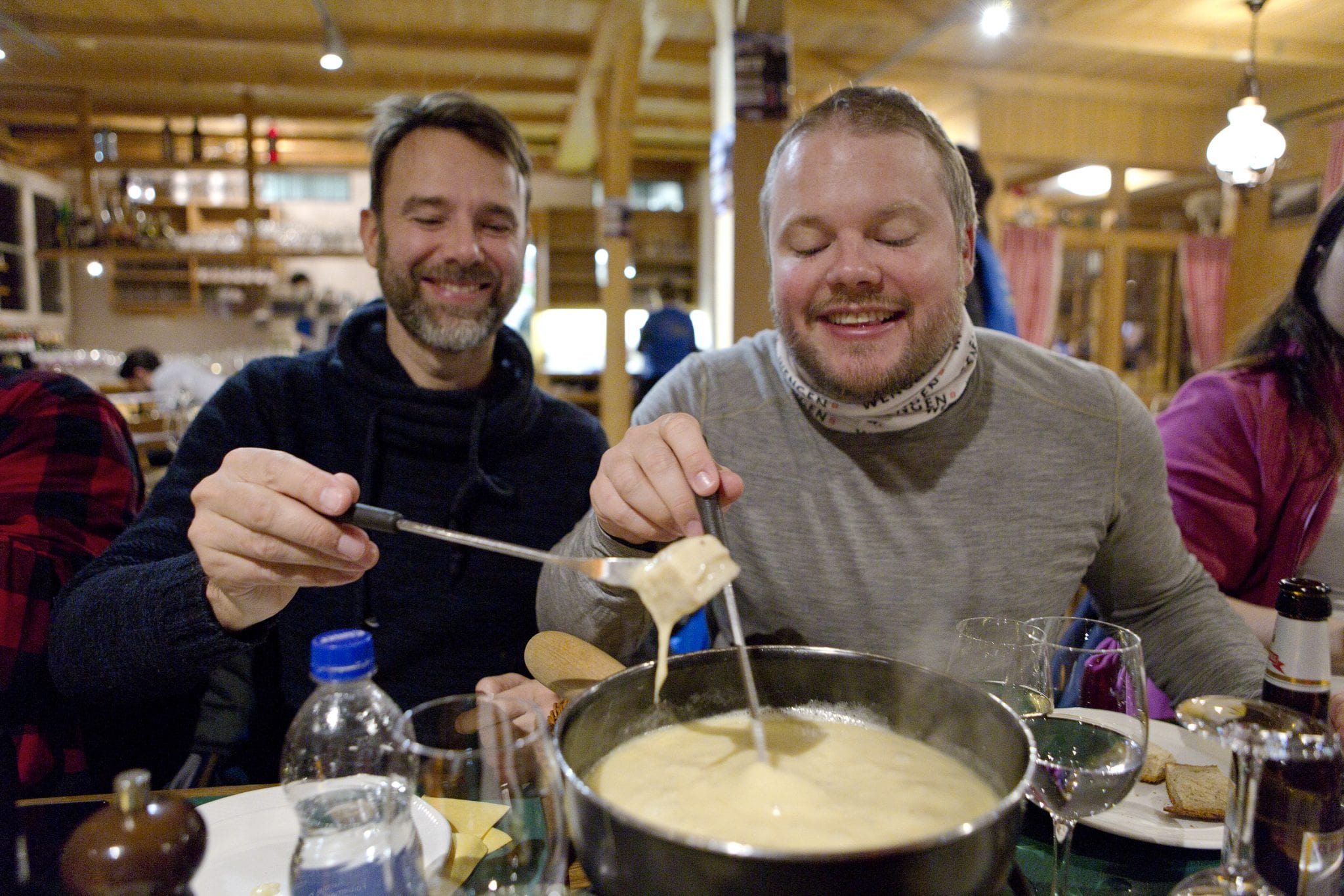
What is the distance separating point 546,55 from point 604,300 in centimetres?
184

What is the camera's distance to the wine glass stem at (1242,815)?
2.10 ft

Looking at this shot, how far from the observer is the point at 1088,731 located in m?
0.76

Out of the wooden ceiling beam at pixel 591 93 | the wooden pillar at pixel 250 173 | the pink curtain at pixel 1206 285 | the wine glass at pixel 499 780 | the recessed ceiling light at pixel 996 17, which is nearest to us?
the wine glass at pixel 499 780

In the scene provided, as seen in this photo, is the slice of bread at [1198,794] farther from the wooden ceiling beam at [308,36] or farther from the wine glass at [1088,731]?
the wooden ceiling beam at [308,36]

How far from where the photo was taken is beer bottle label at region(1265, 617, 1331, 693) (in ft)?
2.50

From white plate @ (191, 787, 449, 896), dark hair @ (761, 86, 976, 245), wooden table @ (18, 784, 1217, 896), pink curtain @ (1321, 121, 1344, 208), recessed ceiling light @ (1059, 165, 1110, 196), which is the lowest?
wooden table @ (18, 784, 1217, 896)

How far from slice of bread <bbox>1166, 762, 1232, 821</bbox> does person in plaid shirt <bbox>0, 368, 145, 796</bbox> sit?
4.95 feet

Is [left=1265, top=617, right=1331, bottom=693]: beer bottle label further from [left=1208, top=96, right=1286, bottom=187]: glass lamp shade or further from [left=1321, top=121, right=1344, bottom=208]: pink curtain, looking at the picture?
[left=1208, top=96, right=1286, bottom=187]: glass lamp shade

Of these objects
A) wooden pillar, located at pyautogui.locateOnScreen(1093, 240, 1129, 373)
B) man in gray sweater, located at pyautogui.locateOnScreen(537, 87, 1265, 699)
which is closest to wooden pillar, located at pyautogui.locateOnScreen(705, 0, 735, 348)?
man in gray sweater, located at pyautogui.locateOnScreen(537, 87, 1265, 699)

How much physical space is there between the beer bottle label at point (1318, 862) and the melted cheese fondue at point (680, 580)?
1.78 feet

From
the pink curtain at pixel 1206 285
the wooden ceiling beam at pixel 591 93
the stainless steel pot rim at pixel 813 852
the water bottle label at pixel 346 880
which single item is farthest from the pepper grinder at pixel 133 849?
the pink curtain at pixel 1206 285

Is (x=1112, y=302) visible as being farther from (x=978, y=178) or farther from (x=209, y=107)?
(x=209, y=107)

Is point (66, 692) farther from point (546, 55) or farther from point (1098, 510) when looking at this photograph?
point (546, 55)

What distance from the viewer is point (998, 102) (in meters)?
6.99
